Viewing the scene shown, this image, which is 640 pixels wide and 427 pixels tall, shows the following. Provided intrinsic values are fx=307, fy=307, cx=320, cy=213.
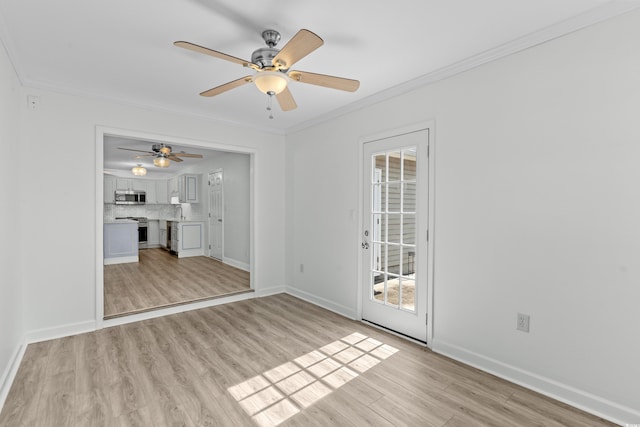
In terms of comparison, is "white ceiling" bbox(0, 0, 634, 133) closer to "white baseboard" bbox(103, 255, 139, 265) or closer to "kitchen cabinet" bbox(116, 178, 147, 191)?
"white baseboard" bbox(103, 255, 139, 265)

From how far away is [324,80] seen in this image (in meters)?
2.29

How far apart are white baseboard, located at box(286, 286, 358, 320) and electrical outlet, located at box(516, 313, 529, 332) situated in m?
1.75

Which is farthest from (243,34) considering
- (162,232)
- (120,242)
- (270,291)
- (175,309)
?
(162,232)

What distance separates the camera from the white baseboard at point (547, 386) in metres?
1.90

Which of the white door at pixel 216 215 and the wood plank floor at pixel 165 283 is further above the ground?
the white door at pixel 216 215

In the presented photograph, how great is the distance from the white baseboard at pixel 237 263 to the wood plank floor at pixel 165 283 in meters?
0.12

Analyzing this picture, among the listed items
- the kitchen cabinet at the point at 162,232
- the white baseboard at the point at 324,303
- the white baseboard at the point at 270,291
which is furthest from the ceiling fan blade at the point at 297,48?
the kitchen cabinet at the point at 162,232

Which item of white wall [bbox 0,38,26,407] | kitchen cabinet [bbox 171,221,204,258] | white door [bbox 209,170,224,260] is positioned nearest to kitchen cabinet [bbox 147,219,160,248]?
kitchen cabinet [bbox 171,221,204,258]

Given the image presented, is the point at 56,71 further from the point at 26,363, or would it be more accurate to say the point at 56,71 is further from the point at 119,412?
the point at 119,412

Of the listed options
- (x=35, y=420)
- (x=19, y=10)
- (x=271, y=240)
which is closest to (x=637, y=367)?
(x=35, y=420)

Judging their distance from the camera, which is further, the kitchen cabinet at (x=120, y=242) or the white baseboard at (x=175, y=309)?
the kitchen cabinet at (x=120, y=242)

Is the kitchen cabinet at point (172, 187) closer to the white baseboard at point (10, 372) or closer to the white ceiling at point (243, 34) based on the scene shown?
the white ceiling at point (243, 34)

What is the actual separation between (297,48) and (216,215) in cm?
618

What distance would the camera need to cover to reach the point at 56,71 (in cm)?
283
